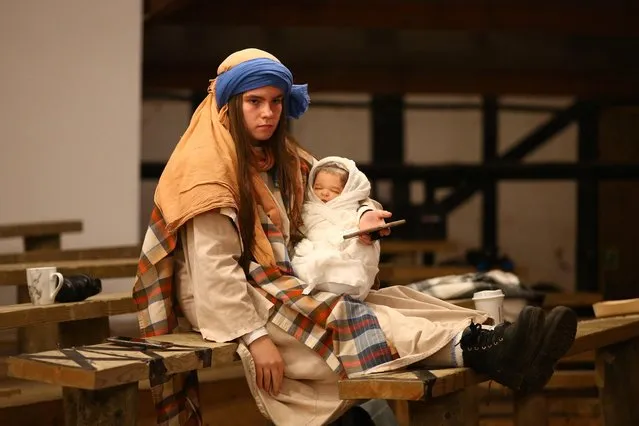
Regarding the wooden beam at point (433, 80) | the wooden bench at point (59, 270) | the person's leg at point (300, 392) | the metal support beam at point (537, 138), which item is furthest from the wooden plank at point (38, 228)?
the metal support beam at point (537, 138)

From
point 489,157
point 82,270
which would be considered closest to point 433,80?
point 489,157

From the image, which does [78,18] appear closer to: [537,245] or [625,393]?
[625,393]

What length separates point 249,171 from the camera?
3.23m

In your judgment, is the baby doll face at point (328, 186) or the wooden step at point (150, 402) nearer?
the baby doll face at point (328, 186)

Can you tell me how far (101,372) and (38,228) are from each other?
2.85 metres

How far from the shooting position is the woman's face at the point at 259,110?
3.19 meters

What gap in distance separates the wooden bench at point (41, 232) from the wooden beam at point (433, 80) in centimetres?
275

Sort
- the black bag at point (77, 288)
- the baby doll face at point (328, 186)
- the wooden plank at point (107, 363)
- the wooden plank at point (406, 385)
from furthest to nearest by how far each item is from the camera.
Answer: the black bag at point (77, 288) → the baby doll face at point (328, 186) → the wooden plank at point (406, 385) → the wooden plank at point (107, 363)

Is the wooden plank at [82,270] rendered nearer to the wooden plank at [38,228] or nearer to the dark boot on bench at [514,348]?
the wooden plank at [38,228]

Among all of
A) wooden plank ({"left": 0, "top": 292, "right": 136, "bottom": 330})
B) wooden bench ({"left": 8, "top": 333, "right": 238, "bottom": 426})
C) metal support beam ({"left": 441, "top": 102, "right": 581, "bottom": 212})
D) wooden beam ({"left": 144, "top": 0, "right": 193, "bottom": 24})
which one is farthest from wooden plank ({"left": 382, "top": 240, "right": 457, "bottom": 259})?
wooden bench ({"left": 8, "top": 333, "right": 238, "bottom": 426})

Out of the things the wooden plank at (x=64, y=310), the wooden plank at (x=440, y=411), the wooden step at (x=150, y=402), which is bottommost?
the wooden step at (x=150, y=402)

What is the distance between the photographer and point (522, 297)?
4.47m

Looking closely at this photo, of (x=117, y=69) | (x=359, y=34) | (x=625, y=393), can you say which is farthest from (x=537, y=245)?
(x=625, y=393)

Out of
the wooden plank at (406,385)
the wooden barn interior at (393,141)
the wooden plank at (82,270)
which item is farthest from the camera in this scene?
the wooden barn interior at (393,141)
